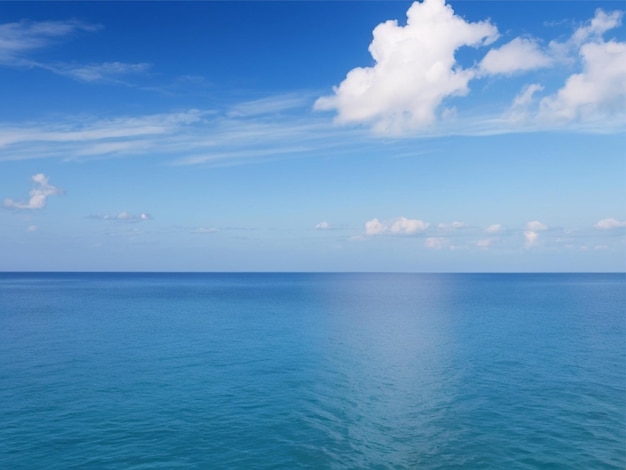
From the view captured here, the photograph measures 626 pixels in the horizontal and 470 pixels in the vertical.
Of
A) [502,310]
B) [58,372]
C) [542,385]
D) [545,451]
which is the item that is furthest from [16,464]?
[502,310]

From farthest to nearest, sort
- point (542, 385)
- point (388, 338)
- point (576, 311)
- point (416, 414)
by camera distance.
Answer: point (576, 311) → point (388, 338) → point (542, 385) → point (416, 414)

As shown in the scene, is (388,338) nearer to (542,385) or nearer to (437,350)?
(437,350)

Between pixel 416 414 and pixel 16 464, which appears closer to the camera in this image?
pixel 16 464

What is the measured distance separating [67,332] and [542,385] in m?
71.2

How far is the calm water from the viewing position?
97.7ft

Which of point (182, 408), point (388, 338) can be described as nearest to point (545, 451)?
point (182, 408)

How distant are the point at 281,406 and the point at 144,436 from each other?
37.5 ft

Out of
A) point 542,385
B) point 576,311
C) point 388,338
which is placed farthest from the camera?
point 576,311

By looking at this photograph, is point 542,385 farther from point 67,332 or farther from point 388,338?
point 67,332

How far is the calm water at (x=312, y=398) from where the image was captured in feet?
97.7

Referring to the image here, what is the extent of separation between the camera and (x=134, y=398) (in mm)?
40250

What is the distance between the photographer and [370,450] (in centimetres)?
3034

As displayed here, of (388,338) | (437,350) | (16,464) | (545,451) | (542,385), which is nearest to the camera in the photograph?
(16,464)

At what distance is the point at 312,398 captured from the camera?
40.8 metres
